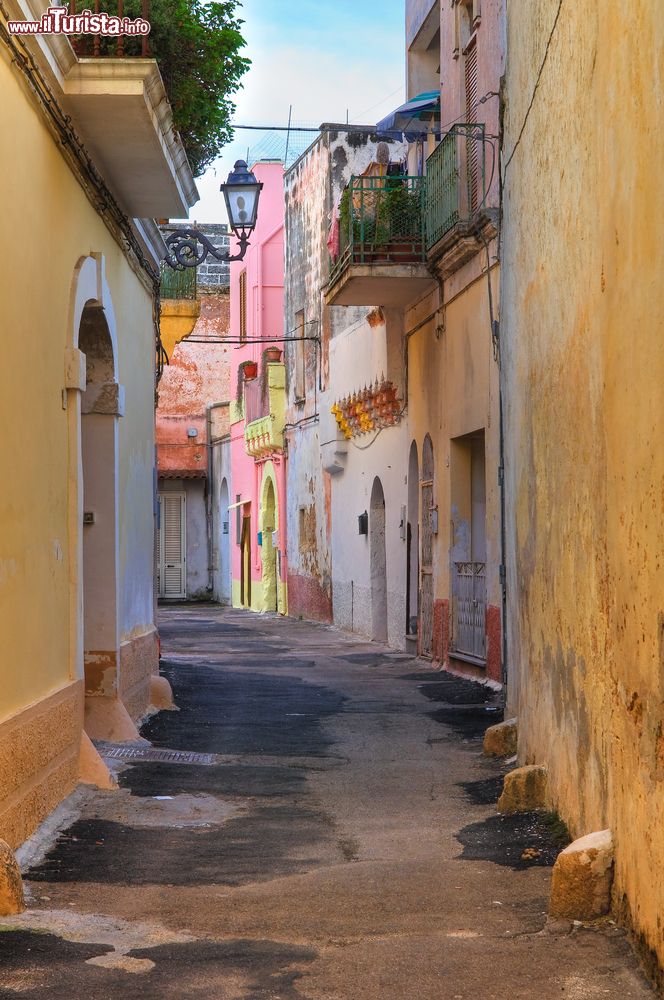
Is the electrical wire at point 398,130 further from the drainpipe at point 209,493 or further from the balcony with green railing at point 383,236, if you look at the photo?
the drainpipe at point 209,493

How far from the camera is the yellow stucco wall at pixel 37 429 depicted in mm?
7051

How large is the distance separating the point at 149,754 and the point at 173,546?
113 feet

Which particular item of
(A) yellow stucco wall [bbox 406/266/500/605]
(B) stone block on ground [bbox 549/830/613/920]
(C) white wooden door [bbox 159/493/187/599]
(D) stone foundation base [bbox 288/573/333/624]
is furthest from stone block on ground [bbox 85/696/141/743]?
(C) white wooden door [bbox 159/493/187/599]

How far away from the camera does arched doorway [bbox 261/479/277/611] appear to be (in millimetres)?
35656

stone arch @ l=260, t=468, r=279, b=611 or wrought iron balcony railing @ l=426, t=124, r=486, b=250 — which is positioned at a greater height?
wrought iron balcony railing @ l=426, t=124, r=486, b=250

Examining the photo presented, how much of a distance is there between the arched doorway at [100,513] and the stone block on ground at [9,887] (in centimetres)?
524

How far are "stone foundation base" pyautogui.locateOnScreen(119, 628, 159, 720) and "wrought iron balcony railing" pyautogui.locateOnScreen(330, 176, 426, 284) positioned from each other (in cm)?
669

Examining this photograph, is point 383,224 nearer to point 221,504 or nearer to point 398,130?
point 398,130

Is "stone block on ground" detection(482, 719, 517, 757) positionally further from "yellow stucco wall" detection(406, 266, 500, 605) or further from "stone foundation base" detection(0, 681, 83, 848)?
"yellow stucco wall" detection(406, 266, 500, 605)

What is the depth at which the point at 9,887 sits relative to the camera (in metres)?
5.81

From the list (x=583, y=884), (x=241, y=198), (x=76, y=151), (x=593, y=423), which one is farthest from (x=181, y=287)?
(x=583, y=884)

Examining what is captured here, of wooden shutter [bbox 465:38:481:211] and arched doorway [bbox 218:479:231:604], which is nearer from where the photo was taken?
wooden shutter [bbox 465:38:481:211]

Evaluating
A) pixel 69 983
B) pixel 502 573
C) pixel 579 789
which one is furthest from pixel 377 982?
pixel 502 573

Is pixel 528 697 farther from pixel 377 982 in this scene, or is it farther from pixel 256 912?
pixel 377 982
